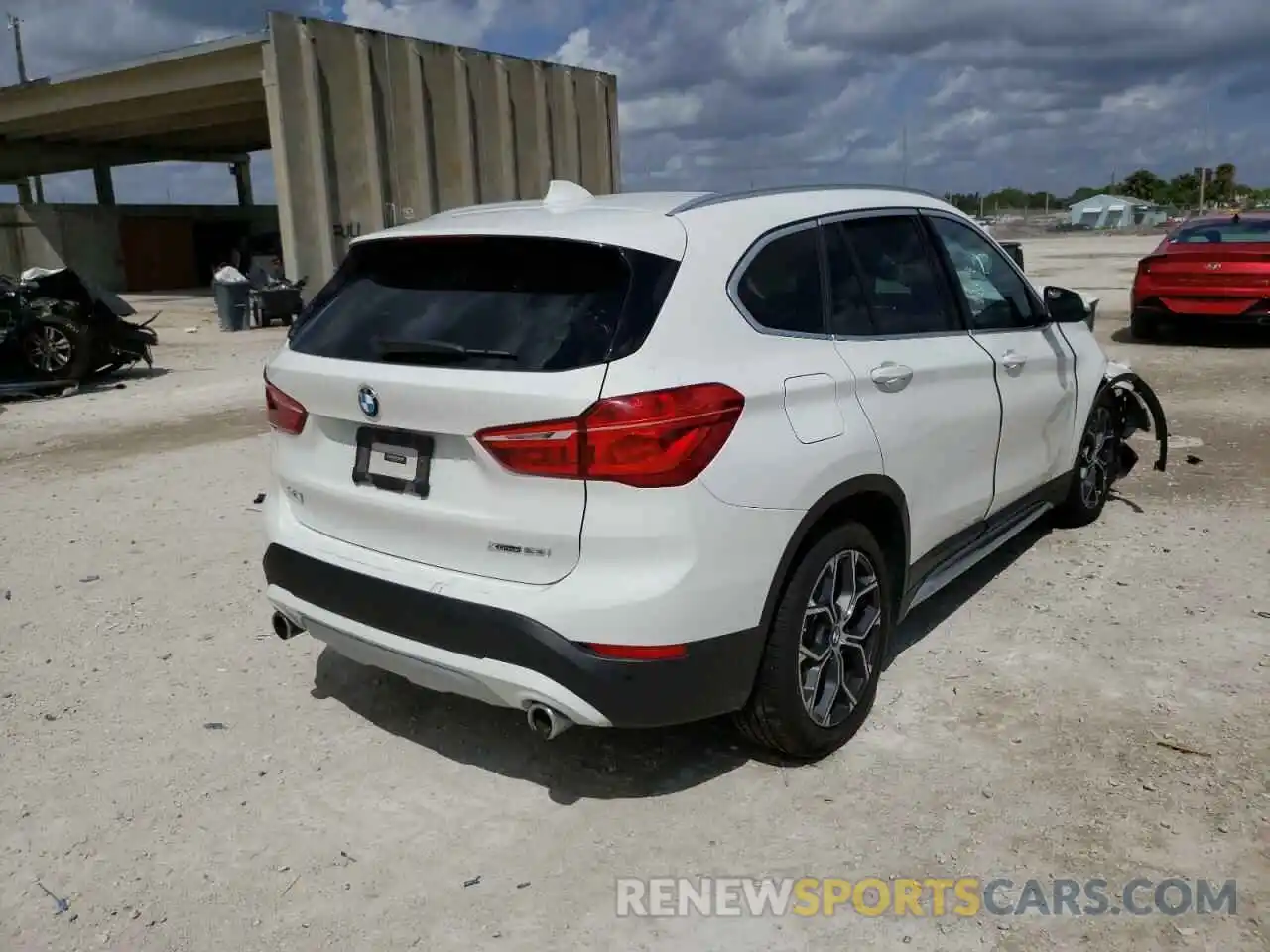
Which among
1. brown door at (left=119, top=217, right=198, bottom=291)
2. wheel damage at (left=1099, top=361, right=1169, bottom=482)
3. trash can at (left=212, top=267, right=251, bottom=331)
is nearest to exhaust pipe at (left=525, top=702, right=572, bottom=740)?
wheel damage at (left=1099, top=361, right=1169, bottom=482)

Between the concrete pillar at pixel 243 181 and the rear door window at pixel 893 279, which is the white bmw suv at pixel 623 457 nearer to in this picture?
the rear door window at pixel 893 279

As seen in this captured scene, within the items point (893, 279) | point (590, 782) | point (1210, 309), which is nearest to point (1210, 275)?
point (1210, 309)

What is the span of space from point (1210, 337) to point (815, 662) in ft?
39.8

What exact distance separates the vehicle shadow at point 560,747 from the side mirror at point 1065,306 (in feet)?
8.92

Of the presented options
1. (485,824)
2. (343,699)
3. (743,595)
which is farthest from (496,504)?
(343,699)

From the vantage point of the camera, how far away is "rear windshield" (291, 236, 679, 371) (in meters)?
2.92

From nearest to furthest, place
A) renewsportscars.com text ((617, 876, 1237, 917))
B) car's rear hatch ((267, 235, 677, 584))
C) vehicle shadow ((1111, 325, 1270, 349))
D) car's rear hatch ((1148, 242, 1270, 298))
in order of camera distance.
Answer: renewsportscars.com text ((617, 876, 1237, 917)), car's rear hatch ((267, 235, 677, 584)), car's rear hatch ((1148, 242, 1270, 298)), vehicle shadow ((1111, 325, 1270, 349))

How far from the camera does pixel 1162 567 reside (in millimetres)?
5215

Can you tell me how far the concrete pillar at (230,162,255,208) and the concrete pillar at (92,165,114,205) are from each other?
5202mm

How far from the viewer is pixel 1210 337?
13312 mm

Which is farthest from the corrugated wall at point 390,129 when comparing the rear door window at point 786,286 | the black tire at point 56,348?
the rear door window at point 786,286

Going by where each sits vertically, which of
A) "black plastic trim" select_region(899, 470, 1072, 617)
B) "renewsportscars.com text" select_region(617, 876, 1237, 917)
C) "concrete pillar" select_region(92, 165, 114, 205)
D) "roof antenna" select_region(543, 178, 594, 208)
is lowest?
"renewsportscars.com text" select_region(617, 876, 1237, 917)

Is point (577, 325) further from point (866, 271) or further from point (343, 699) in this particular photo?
point (343, 699)

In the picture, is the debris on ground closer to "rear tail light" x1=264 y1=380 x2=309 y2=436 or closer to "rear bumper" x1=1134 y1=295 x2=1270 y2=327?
"rear tail light" x1=264 y1=380 x2=309 y2=436
